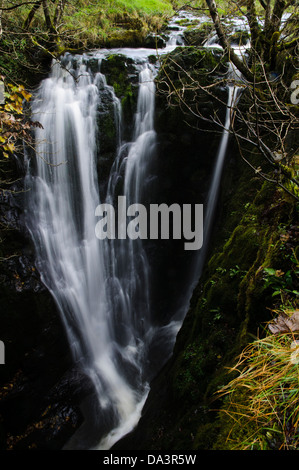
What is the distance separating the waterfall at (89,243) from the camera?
20.3 ft

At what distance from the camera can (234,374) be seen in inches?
95.9

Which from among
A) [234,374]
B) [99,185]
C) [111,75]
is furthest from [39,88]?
[234,374]

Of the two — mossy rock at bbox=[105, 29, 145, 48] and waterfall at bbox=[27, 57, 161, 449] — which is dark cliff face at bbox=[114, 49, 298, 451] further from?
mossy rock at bbox=[105, 29, 145, 48]

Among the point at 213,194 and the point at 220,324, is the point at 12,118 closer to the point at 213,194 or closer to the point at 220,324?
Answer: the point at 220,324

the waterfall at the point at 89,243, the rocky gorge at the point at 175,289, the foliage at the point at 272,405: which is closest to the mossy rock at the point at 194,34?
the rocky gorge at the point at 175,289

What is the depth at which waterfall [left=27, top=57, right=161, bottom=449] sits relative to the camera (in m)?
6.20

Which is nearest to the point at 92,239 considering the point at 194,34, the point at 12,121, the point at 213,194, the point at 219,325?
the point at 213,194

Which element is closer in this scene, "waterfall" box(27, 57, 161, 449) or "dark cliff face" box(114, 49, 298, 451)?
"dark cliff face" box(114, 49, 298, 451)

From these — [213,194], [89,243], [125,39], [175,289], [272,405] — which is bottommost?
[175,289]

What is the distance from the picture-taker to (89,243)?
6.90 meters

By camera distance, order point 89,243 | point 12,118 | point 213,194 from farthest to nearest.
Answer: point 213,194 < point 89,243 < point 12,118

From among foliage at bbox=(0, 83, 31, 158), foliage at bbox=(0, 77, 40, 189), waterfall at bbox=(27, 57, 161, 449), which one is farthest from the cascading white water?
foliage at bbox=(0, 83, 31, 158)
